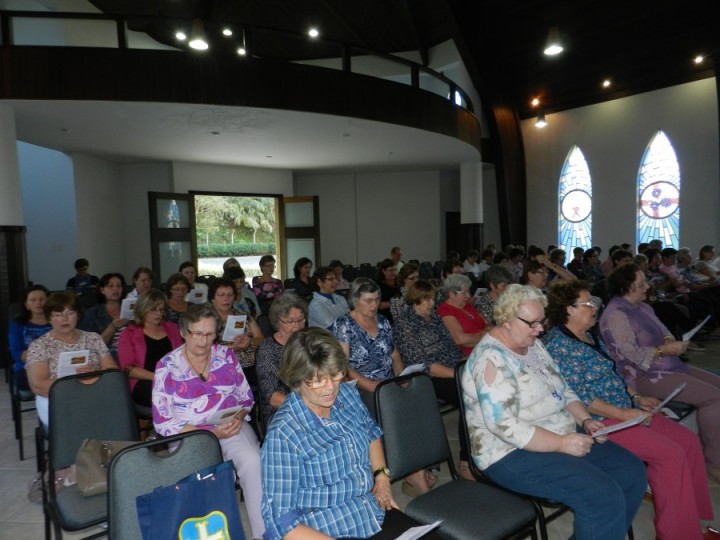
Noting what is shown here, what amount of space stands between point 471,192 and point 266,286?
7159 millimetres

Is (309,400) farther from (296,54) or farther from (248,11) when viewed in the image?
(296,54)

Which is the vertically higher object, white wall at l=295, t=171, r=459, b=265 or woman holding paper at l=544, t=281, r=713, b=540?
white wall at l=295, t=171, r=459, b=265

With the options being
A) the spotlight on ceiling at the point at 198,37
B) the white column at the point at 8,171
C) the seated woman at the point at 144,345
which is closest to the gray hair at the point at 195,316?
the seated woman at the point at 144,345

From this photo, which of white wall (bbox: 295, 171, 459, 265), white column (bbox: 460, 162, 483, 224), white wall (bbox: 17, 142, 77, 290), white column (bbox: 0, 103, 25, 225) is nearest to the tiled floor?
white column (bbox: 0, 103, 25, 225)

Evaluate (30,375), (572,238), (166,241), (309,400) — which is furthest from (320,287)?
(572,238)

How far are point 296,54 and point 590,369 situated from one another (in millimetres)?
12037

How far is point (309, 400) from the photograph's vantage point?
5.57 feet

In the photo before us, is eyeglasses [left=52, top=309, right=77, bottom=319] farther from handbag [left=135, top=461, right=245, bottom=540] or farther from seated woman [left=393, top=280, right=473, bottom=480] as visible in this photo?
seated woman [left=393, top=280, right=473, bottom=480]

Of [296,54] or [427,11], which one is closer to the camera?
[427,11]

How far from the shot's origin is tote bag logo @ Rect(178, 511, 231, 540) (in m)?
1.47

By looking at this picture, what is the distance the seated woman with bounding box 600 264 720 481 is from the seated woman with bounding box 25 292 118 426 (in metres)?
3.17

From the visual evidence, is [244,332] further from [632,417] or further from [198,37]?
[198,37]

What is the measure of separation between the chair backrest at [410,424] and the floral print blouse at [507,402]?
0.17m

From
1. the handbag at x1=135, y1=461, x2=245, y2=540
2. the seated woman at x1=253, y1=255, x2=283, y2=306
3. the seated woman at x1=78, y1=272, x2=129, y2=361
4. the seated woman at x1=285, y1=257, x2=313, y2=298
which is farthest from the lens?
the seated woman at x1=285, y1=257, x2=313, y2=298
